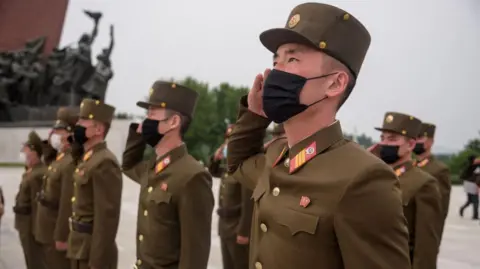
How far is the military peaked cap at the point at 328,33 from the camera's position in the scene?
1.31 m

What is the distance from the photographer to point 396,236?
1.17 metres

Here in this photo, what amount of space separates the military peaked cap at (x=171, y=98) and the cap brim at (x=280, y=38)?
1.25 meters

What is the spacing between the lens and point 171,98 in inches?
104

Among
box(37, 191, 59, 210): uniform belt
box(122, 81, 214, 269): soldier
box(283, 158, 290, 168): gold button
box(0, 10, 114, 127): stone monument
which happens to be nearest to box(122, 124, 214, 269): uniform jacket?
box(122, 81, 214, 269): soldier

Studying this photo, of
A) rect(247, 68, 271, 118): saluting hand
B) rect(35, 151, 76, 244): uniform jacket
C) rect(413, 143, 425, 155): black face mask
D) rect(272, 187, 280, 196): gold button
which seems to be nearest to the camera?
rect(272, 187, 280, 196): gold button

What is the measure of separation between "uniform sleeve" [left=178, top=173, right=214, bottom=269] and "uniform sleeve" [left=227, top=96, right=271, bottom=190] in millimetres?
592

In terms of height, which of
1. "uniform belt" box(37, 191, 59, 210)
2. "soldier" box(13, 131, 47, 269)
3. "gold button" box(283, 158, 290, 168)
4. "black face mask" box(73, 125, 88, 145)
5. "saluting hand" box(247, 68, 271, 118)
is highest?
"saluting hand" box(247, 68, 271, 118)

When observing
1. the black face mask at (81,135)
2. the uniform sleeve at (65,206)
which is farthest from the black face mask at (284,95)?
the uniform sleeve at (65,206)

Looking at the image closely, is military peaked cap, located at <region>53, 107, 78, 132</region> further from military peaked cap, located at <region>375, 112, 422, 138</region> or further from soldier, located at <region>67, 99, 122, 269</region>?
military peaked cap, located at <region>375, 112, 422, 138</region>

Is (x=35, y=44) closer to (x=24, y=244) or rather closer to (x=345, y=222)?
(x=24, y=244)

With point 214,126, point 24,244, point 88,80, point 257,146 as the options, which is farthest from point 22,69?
point 257,146

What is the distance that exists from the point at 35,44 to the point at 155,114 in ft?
53.0

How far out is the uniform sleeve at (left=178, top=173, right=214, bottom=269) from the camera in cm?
227

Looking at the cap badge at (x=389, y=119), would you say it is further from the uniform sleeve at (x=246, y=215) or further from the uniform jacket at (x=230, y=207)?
the uniform jacket at (x=230, y=207)
